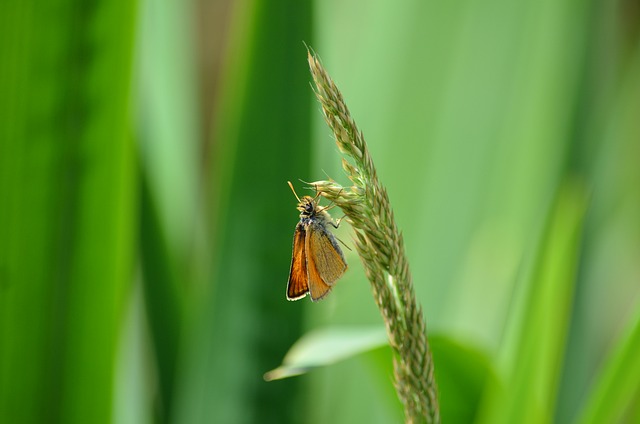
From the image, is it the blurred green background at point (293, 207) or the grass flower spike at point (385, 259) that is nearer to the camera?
the grass flower spike at point (385, 259)

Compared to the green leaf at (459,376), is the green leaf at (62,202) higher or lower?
higher

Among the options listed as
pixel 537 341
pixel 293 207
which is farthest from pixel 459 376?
pixel 293 207

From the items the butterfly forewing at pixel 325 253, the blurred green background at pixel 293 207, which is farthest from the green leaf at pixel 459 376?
the butterfly forewing at pixel 325 253

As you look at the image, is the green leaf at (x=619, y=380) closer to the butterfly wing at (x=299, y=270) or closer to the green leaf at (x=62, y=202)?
the butterfly wing at (x=299, y=270)

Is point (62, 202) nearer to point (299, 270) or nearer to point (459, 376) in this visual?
point (299, 270)

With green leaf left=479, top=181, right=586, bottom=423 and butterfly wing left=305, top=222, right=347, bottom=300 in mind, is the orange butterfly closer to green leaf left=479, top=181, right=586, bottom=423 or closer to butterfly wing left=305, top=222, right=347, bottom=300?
butterfly wing left=305, top=222, right=347, bottom=300

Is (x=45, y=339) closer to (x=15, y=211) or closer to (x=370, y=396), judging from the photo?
(x=15, y=211)

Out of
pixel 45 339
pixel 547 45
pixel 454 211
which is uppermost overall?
pixel 547 45

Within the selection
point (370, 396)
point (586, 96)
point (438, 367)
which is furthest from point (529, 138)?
point (438, 367)
